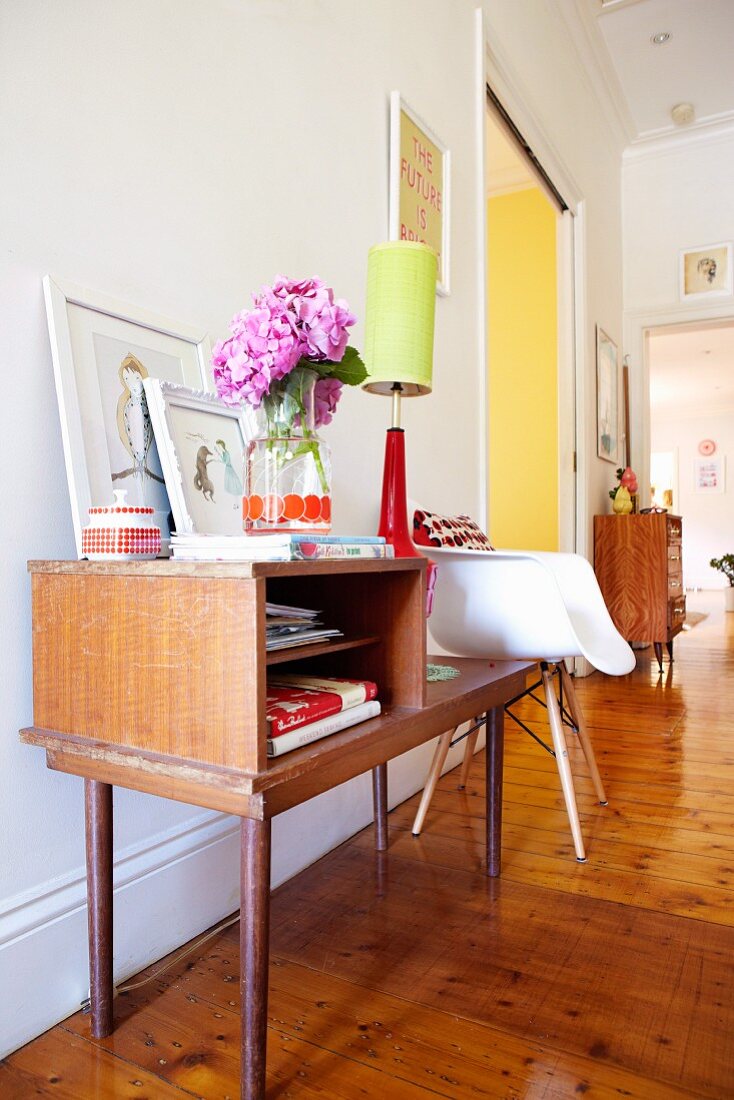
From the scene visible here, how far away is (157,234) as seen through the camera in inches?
51.4

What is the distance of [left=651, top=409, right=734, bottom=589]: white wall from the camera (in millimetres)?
11070

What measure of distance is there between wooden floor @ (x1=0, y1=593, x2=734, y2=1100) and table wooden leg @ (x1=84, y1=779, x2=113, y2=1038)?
0.05m

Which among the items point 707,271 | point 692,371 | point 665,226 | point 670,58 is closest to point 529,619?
point 670,58

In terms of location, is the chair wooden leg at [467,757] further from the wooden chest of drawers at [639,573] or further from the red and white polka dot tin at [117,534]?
the wooden chest of drawers at [639,573]

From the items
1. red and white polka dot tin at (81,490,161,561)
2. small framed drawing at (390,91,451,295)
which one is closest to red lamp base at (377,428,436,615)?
red and white polka dot tin at (81,490,161,561)

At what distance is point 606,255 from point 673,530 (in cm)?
174

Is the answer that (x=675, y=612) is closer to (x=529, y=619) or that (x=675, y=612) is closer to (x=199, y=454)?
(x=529, y=619)

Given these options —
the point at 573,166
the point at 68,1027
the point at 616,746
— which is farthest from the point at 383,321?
the point at 573,166

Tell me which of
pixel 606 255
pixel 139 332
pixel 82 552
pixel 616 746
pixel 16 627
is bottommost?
pixel 616 746

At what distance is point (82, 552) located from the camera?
1.07m

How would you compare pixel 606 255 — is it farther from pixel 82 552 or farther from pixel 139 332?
pixel 82 552

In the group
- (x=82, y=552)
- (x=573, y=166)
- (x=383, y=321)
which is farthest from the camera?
(x=573, y=166)

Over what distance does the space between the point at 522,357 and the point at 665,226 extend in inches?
54.7

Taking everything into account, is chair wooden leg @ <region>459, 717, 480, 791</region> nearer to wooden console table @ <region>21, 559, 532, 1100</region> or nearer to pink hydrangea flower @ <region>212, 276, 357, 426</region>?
wooden console table @ <region>21, 559, 532, 1100</region>
